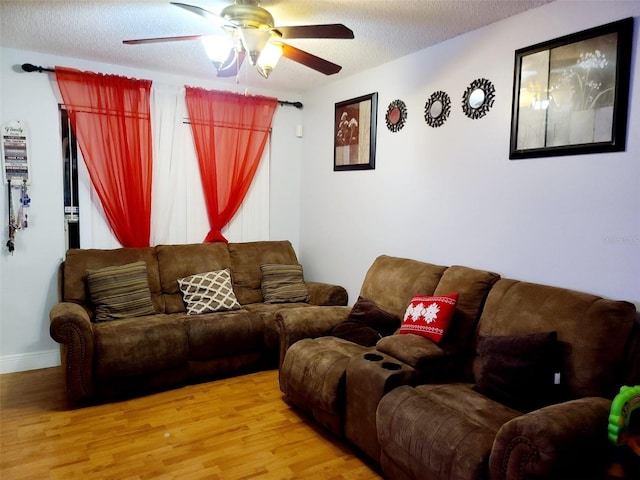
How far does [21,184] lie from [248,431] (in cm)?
262

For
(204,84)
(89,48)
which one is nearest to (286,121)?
(204,84)

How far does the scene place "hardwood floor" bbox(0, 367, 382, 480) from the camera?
2.35 metres

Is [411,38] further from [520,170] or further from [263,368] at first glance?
[263,368]

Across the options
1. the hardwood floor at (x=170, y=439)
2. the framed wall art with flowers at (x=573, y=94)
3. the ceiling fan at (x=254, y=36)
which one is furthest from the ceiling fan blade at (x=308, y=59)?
the hardwood floor at (x=170, y=439)

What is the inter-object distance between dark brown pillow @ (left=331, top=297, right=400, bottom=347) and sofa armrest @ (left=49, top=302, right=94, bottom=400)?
5.31 feet

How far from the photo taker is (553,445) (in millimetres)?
1587

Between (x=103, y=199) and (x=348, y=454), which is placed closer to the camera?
(x=348, y=454)

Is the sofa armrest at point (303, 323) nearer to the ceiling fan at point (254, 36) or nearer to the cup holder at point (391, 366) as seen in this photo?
the cup holder at point (391, 366)

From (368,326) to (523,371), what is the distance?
1150 millimetres

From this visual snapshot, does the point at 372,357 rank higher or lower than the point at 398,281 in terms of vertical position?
lower

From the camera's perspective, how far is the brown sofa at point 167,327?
3000mm

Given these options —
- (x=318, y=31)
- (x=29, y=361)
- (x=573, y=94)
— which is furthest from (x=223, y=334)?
(x=573, y=94)

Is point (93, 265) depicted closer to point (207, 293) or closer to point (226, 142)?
point (207, 293)

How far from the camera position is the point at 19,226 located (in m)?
3.60
